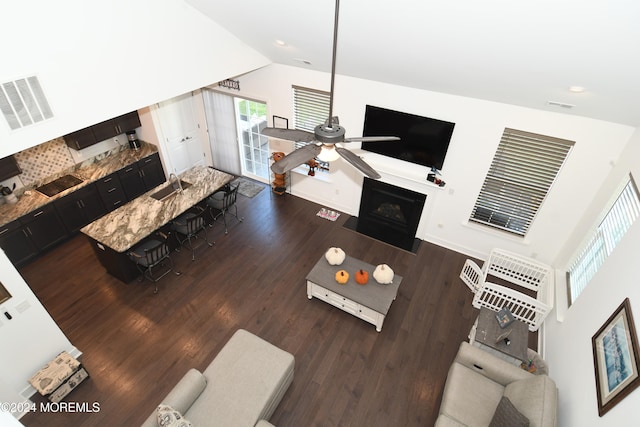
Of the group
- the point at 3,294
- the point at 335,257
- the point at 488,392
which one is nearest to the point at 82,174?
the point at 3,294

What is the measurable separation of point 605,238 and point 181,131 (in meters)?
7.64

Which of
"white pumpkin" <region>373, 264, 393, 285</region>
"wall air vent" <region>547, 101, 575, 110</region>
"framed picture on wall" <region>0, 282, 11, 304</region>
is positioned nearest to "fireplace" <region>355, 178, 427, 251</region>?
"white pumpkin" <region>373, 264, 393, 285</region>

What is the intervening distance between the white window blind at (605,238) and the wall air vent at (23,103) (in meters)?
5.85

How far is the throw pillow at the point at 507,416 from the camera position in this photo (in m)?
2.96

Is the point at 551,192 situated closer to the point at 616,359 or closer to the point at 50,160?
the point at 616,359

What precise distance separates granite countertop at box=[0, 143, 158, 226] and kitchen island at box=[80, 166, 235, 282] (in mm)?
1147

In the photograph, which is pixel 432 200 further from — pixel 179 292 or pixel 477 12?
pixel 179 292

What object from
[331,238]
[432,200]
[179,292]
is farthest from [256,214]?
[432,200]

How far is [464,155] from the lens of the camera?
5328 mm

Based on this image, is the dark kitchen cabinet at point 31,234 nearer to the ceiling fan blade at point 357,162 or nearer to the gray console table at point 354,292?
the gray console table at point 354,292

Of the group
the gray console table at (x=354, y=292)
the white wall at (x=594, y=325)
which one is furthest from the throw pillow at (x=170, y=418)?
the white wall at (x=594, y=325)

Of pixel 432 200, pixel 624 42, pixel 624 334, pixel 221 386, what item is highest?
pixel 624 42

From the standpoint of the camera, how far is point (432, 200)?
586cm

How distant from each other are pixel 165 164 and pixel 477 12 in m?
6.63
